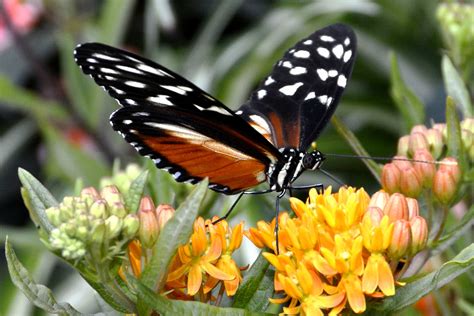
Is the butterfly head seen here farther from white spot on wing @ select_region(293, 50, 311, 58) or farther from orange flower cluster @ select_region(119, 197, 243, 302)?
orange flower cluster @ select_region(119, 197, 243, 302)

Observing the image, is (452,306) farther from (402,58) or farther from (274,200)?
(402,58)

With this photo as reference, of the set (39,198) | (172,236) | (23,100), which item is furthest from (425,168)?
(23,100)

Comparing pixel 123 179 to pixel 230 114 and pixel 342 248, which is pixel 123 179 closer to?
pixel 230 114

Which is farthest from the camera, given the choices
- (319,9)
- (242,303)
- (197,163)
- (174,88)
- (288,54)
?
(319,9)

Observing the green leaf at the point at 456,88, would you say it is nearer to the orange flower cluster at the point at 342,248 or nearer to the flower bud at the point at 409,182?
the flower bud at the point at 409,182

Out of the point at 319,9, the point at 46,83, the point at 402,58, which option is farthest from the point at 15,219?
the point at 402,58

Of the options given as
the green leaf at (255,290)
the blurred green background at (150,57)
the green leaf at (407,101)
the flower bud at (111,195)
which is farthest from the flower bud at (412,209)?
the blurred green background at (150,57)

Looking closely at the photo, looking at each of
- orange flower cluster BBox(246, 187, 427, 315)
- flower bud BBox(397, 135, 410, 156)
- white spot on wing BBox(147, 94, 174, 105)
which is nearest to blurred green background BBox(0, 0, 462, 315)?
flower bud BBox(397, 135, 410, 156)
